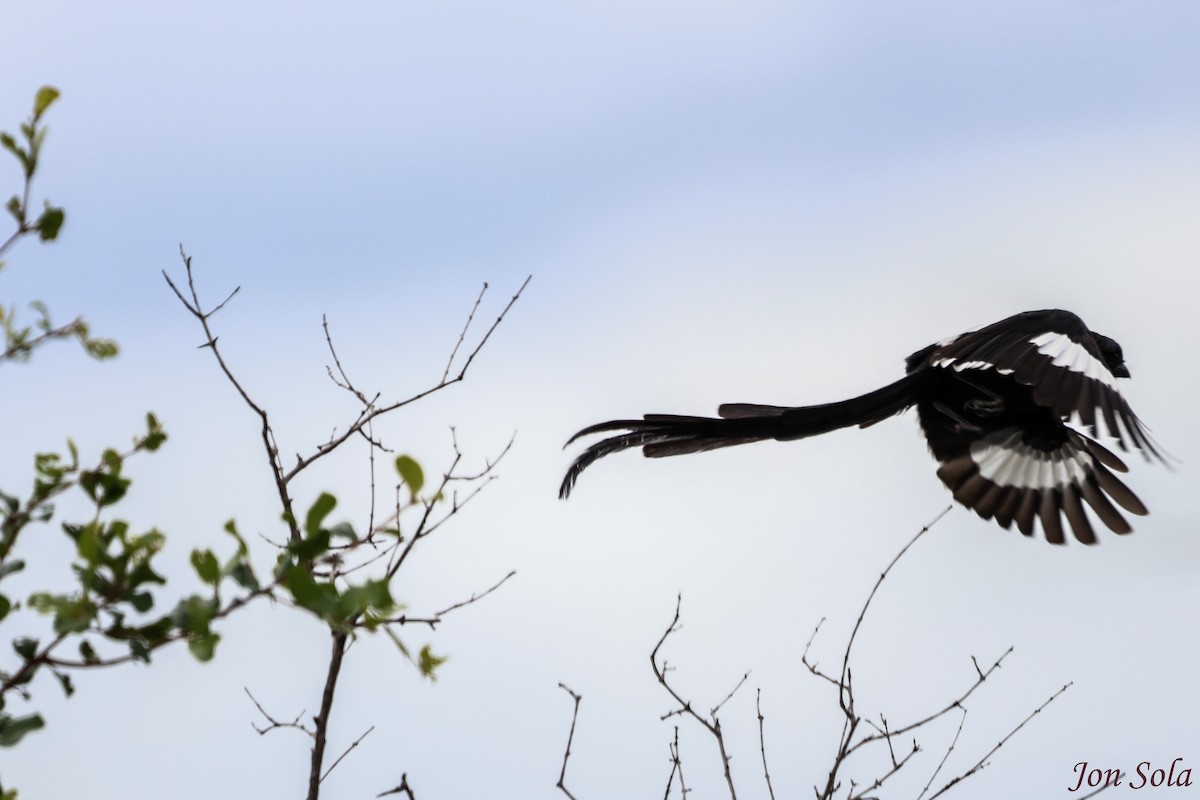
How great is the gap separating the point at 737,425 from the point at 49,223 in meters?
3.27

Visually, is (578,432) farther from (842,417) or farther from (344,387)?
(842,417)

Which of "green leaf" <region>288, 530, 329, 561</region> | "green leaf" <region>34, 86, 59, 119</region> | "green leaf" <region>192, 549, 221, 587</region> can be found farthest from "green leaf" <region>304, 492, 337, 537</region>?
"green leaf" <region>34, 86, 59, 119</region>

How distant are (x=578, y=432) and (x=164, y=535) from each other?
8.48 ft

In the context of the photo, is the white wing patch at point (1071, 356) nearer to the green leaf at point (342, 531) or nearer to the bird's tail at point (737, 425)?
the bird's tail at point (737, 425)

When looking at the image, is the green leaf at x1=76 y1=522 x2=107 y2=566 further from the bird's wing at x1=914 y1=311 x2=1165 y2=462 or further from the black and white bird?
the bird's wing at x1=914 y1=311 x2=1165 y2=462

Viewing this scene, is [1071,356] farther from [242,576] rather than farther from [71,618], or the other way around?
[71,618]

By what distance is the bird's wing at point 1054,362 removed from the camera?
4.41 m

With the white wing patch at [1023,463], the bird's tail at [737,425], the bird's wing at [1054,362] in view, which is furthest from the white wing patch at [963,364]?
the white wing patch at [1023,463]

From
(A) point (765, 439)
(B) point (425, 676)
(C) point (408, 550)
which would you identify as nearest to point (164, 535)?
(B) point (425, 676)

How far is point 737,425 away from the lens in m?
4.83

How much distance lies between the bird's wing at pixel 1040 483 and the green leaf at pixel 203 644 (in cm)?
458

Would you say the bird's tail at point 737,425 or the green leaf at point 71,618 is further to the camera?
the bird's tail at point 737,425

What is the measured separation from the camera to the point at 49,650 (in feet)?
5.39

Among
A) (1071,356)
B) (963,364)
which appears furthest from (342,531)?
(1071,356)
